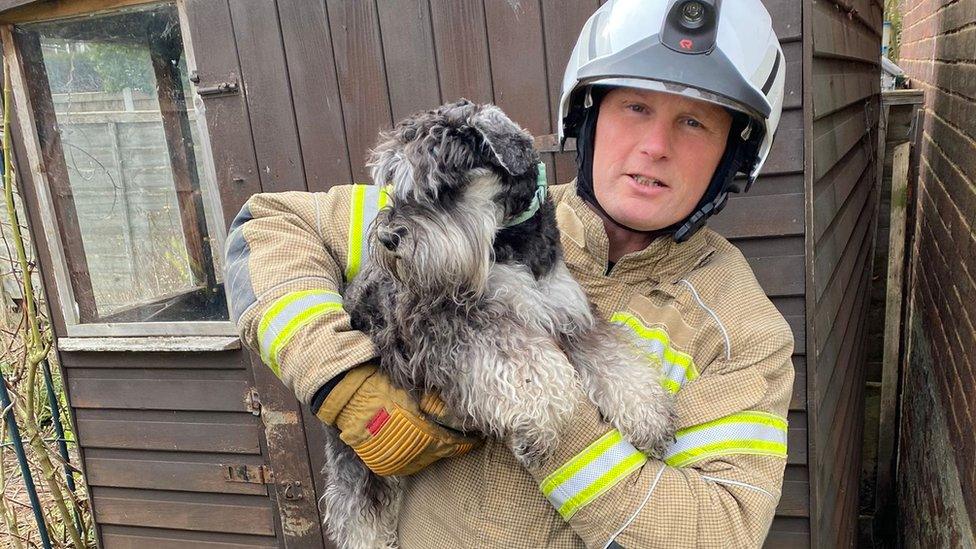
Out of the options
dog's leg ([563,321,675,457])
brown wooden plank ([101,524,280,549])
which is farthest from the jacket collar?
brown wooden plank ([101,524,280,549])

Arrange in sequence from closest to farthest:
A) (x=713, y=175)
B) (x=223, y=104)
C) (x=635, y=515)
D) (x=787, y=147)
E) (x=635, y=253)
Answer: (x=635, y=515) → (x=635, y=253) → (x=713, y=175) → (x=787, y=147) → (x=223, y=104)

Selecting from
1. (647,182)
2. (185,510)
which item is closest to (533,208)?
(647,182)

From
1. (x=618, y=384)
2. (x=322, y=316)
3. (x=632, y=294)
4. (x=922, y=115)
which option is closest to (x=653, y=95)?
(x=632, y=294)

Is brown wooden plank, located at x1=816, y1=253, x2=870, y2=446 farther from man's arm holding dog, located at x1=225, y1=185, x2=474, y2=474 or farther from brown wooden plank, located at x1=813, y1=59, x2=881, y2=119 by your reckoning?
man's arm holding dog, located at x1=225, y1=185, x2=474, y2=474

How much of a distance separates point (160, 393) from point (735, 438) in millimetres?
4025

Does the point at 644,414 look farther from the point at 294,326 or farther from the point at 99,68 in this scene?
the point at 99,68

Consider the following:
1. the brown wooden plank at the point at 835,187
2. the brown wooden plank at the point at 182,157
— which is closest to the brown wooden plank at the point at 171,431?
the brown wooden plank at the point at 182,157

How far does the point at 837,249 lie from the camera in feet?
13.5

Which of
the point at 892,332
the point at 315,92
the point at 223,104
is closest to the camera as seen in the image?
the point at 315,92

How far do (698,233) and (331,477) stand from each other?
1768 mm

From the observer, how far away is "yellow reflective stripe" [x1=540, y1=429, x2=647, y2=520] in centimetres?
182

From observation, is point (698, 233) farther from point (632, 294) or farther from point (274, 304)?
point (274, 304)

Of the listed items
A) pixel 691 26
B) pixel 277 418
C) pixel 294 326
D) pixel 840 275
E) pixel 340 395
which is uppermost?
pixel 691 26

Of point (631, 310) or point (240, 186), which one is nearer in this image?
A: point (631, 310)
